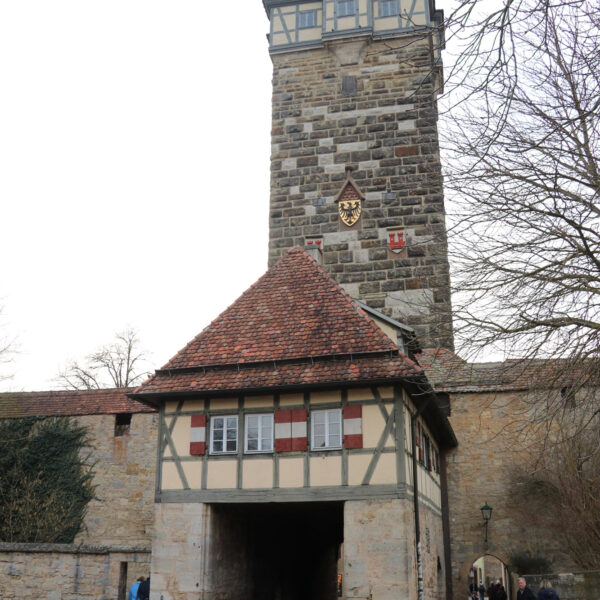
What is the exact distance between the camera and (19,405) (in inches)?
712

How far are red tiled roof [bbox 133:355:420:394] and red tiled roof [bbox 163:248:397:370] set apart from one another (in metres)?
0.17

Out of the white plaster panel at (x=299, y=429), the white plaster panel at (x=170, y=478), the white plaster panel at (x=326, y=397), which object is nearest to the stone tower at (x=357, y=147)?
the white plaster panel at (x=326, y=397)

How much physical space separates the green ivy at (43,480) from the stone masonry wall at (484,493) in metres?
8.62

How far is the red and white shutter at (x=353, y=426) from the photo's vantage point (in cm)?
1095

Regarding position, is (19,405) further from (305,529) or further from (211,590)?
(211,590)

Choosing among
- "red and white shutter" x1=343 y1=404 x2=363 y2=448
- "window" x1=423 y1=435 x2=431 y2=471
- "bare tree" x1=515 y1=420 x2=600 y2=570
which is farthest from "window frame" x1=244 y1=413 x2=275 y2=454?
"bare tree" x1=515 y1=420 x2=600 y2=570

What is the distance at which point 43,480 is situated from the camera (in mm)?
17094

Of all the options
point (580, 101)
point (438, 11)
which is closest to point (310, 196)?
point (438, 11)

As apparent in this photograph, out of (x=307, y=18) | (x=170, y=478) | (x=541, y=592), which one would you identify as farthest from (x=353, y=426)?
(x=307, y=18)

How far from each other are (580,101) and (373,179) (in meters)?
12.2

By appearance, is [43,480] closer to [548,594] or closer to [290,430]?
[290,430]

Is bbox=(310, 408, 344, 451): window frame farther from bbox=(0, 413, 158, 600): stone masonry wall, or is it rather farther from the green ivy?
the green ivy

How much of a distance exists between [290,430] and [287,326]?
6.46 feet

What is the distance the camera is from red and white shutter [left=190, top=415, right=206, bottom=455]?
11.7 metres
